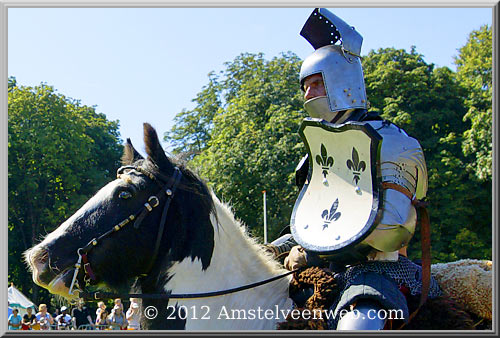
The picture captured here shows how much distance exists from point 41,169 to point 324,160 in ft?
85.5

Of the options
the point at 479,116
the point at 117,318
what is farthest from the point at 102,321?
the point at 479,116

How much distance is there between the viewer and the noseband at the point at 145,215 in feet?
15.5

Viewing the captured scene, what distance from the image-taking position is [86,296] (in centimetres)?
484

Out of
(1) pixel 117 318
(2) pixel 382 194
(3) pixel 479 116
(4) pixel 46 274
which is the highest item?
(3) pixel 479 116

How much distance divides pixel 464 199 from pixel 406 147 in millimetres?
21378

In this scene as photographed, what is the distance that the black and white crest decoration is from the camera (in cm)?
454

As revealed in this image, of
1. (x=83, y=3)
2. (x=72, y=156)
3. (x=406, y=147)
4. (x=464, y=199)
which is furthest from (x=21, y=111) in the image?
(x=406, y=147)

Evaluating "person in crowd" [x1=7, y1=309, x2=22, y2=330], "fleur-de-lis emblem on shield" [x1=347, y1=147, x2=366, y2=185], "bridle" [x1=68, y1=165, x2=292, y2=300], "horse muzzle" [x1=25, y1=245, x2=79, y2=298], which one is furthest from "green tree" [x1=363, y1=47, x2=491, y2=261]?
"horse muzzle" [x1=25, y1=245, x2=79, y2=298]

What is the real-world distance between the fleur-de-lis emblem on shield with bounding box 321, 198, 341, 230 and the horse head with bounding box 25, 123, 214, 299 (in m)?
0.88

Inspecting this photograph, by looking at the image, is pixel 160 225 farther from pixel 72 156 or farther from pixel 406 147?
pixel 72 156

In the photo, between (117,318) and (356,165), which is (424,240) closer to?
(356,165)

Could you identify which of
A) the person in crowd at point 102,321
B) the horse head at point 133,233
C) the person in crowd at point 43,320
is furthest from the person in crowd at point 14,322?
the horse head at point 133,233

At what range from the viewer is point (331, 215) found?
4.76 m

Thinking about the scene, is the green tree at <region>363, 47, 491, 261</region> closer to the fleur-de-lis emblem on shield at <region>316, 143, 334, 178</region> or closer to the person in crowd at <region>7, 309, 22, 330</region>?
the person in crowd at <region>7, 309, 22, 330</region>
